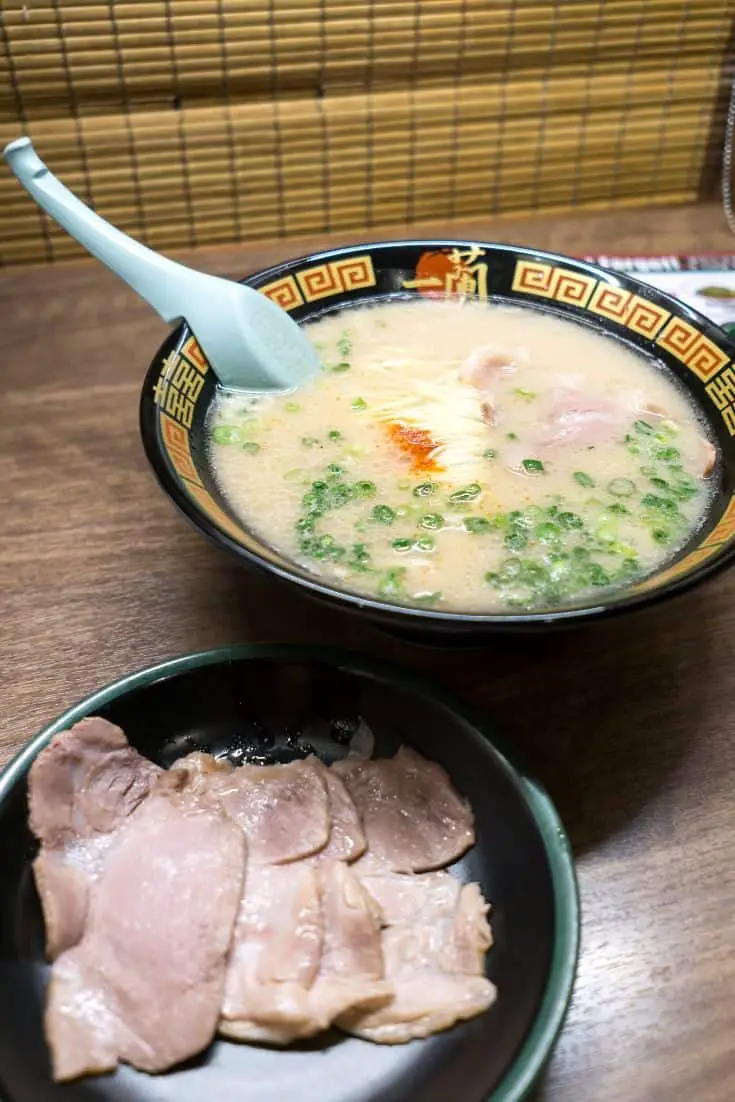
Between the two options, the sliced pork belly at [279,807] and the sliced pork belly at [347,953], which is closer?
the sliced pork belly at [347,953]

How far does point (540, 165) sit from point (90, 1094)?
218cm

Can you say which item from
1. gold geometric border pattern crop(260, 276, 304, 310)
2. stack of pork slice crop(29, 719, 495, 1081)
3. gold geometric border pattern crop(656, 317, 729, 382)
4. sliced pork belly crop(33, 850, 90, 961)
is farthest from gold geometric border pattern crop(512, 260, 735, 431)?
sliced pork belly crop(33, 850, 90, 961)

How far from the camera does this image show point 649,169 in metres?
2.40

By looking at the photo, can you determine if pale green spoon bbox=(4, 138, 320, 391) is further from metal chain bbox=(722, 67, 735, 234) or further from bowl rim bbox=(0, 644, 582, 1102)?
metal chain bbox=(722, 67, 735, 234)

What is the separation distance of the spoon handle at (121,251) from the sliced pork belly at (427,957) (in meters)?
0.89

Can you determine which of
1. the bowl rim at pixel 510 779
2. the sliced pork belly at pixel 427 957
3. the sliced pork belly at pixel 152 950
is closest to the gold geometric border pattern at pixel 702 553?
the bowl rim at pixel 510 779

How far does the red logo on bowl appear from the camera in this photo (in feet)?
5.29

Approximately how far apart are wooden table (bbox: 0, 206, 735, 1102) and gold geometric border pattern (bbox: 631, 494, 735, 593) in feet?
0.15

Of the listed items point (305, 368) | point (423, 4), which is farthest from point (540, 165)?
point (305, 368)

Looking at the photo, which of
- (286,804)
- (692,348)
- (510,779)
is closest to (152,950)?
(286,804)

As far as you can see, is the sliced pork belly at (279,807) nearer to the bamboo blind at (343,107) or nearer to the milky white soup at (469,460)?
the milky white soup at (469,460)

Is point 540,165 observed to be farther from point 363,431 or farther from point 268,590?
point 268,590

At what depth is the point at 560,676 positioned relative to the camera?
4.06 feet

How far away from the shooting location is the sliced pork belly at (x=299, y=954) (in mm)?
857
